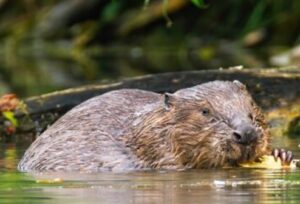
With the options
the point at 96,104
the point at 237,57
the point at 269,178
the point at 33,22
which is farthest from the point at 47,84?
the point at 33,22

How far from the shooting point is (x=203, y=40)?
30.9 m

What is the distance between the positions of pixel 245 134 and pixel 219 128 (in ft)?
0.87

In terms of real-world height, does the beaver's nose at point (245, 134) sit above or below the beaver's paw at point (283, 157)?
above

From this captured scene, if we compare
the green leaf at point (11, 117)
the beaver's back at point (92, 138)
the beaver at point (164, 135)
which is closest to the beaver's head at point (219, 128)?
the beaver at point (164, 135)

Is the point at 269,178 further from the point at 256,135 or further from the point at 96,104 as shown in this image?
the point at 96,104

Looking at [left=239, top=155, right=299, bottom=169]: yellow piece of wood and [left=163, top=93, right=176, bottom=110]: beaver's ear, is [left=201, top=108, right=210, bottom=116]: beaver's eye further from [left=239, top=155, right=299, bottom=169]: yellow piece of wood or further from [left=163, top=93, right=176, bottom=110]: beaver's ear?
[left=239, top=155, right=299, bottom=169]: yellow piece of wood

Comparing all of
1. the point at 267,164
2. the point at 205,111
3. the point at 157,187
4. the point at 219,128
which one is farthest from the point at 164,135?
the point at 157,187

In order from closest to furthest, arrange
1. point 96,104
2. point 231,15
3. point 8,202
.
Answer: point 8,202 < point 96,104 < point 231,15

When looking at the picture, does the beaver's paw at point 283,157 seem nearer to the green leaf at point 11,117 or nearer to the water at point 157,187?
the water at point 157,187

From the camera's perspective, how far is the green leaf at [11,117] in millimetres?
11938

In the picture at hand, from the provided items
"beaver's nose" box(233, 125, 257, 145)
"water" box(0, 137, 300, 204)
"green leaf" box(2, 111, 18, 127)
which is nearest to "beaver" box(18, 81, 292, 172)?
"beaver's nose" box(233, 125, 257, 145)

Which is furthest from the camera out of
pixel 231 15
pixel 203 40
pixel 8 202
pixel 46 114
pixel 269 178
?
pixel 203 40

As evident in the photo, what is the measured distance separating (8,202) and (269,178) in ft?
6.07

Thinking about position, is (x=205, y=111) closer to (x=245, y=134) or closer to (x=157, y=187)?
(x=245, y=134)
